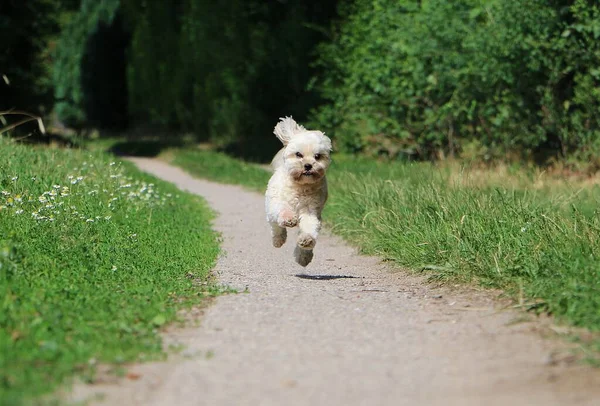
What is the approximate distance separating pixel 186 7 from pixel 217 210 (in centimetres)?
1943

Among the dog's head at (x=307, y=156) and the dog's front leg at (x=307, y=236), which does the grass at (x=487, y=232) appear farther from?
the dog's head at (x=307, y=156)

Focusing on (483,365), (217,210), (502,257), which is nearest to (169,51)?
(217,210)

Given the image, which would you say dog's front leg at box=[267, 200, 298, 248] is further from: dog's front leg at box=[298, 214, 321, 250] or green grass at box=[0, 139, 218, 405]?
green grass at box=[0, 139, 218, 405]

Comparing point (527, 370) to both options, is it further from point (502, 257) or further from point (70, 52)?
point (70, 52)

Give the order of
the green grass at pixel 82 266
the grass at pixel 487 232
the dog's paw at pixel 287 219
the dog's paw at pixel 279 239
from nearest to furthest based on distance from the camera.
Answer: the green grass at pixel 82 266
the grass at pixel 487 232
the dog's paw at pixel 287 219
the dog's paw at pixel 279 239

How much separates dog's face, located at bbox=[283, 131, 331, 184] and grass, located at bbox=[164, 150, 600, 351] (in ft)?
4.10

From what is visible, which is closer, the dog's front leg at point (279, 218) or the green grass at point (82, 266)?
the green grass at point (82, 266)

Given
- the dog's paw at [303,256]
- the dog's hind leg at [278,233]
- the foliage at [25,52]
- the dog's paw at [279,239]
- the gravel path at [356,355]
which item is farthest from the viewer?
the foliage at [25,52]

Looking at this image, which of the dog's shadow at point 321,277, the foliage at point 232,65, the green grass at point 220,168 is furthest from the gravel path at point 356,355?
the foliage at point 232,65

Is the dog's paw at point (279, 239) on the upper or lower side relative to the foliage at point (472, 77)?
lower

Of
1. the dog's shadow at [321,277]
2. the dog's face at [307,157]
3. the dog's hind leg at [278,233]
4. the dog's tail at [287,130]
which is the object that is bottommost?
the dog's shadow at [321,277]

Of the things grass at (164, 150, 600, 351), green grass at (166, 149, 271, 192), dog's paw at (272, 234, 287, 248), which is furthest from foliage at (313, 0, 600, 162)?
dog's paw at (272, 234, 287, 248)

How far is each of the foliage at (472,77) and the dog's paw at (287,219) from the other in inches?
329

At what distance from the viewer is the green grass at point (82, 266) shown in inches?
216
